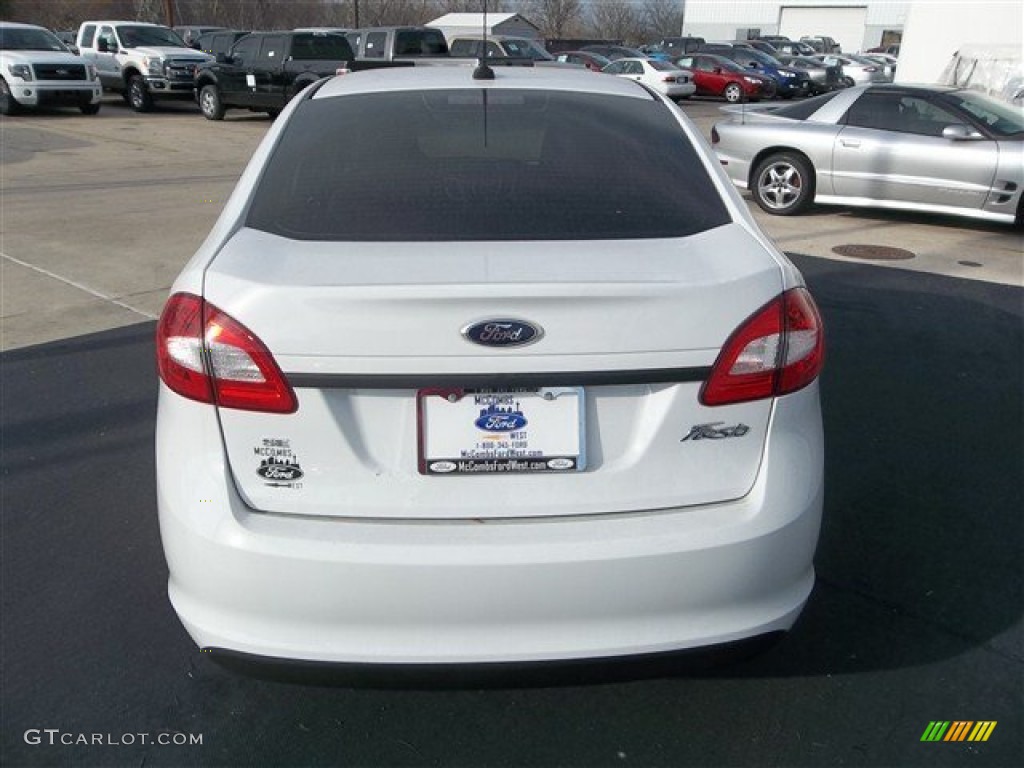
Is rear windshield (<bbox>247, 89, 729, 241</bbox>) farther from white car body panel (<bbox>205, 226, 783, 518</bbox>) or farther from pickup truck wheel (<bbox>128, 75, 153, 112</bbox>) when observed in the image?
pickup truck wheel (<bbox>128, 75, 153, 112</bbox>)

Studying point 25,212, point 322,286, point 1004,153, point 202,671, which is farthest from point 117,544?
point 1004,153

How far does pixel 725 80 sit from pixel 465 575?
99.4 ft

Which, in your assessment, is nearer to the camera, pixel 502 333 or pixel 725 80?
pixel 502 333

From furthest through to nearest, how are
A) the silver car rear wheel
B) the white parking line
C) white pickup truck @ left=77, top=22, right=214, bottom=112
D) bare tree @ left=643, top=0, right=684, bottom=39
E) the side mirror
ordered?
bare tree @ left=643, top=0, right=684, bottom=39 < white pickup truck @ left=77, top=22, right=214, bottom=112 < the silver car rear wheel < the side mirror < the white parking line

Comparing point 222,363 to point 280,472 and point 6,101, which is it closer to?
point 280,472

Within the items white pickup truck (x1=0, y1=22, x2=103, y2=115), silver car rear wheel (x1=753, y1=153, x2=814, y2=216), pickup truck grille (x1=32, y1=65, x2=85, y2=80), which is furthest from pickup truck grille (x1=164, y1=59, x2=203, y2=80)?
silver car rear wheel (x1=753, y1=153, x2=814, y2=216)

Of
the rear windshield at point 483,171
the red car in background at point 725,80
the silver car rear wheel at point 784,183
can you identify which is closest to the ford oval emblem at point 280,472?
the rear windshield at point 483,171

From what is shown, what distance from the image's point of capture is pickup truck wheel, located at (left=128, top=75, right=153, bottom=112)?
844 inches

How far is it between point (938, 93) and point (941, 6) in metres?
11.7

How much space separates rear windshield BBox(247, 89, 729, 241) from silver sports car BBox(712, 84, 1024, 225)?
7.34 meters

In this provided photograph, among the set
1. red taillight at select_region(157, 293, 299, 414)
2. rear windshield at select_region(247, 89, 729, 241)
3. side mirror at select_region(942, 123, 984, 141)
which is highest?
rear windshield at select_region(247, 89, 729, 241)

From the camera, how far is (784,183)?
1033 cm

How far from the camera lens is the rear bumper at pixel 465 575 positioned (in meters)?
2.03

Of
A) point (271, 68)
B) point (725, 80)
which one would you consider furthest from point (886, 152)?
point (725, 80)
